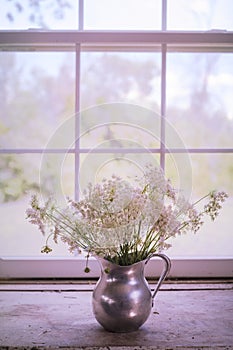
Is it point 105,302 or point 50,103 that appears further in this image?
point 50,103

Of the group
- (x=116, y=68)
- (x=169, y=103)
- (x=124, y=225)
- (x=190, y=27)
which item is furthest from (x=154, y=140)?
(x=124, y=225)

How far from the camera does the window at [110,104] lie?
5.69 feet

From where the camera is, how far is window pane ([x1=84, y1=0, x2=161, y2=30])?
5.73ft

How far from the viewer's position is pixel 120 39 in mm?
1708

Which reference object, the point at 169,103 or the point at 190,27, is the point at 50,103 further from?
the point at 190,27

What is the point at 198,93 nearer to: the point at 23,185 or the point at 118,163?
the point at 118,163

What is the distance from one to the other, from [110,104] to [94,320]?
2.46ft

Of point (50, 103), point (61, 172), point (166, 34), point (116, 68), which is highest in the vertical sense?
point (166, 34)

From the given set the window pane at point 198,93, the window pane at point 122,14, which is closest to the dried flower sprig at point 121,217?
the window pane at point 198,93

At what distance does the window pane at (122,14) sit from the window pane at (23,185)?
478 millimetres

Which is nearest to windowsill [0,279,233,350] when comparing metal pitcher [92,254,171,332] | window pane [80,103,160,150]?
metal pitcher [92,254,171,332]

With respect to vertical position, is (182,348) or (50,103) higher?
(50,103)

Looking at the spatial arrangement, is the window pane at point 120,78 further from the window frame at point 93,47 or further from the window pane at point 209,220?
the window pane at point 209,220

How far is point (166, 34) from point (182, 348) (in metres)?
1.04
